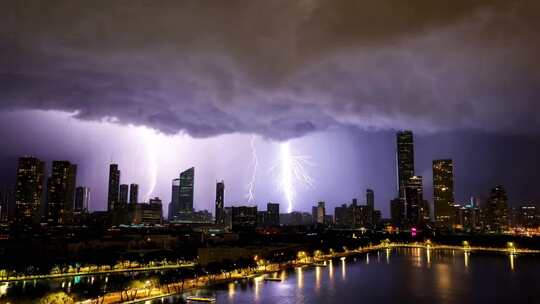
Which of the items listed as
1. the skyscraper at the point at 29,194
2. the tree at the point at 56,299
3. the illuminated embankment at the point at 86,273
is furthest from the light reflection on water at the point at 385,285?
the skyscraper at the point at 29,194

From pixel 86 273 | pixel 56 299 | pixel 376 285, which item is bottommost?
pixel 86 273

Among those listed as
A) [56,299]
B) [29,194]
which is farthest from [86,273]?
[29,194]

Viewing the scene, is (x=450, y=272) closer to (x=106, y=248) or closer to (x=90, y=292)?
(x=90, y=292)

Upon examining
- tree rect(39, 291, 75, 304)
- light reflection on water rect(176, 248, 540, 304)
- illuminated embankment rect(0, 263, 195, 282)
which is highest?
tree rect(39, 291, 75, 304)

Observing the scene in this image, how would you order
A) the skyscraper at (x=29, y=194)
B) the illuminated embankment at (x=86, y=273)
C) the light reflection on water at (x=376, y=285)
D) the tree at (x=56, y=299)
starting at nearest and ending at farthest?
the tree at (x=56, y=299)
the light reflection on water at (x=376, y=285)
the illuminated embankment at (x=86, y=273)
the skyscraper at (x=29, y=194)

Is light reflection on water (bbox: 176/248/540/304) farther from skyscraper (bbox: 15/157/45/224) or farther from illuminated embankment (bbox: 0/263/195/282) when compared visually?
skyscraper (bbox: 15/157/45/224)

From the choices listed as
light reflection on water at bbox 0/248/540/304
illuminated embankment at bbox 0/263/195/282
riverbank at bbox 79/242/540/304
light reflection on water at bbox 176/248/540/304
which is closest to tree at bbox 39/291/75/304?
riverbank at bbox 79/242/540/304

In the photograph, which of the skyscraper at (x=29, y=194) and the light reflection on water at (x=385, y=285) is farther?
the skyscraper at (x=29, y=194)

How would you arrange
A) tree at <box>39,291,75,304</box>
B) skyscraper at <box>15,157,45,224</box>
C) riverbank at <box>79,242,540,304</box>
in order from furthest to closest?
skyscraper at <box>15,157,45,224</box>, riverbank at <box>79,242,540,304</box>, tree at <box>39,291,75,304</box>

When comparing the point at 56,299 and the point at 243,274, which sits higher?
the point at 56,299

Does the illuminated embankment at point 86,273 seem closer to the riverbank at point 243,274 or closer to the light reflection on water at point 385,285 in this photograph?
the riverbank at point 243,274

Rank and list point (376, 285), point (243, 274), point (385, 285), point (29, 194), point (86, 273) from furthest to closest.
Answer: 1. point (29, 194)
2. point (86, 273)
3. point (243, 274)
4. point (376, 285)
5. point (385, 285)

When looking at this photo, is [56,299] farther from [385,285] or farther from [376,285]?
[385,285]
